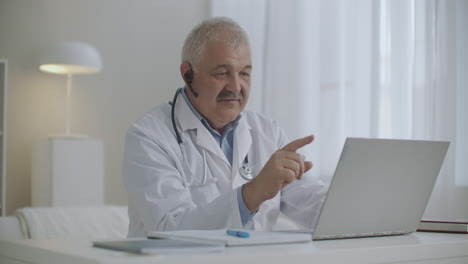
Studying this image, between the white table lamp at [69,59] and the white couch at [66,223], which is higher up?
the white table lamp at [69,59]

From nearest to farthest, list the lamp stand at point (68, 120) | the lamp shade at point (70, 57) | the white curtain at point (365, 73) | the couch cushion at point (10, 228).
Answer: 1. the couch cushion at point (10, 228)
2. the white curtain at point (365, 73)
3. the lamp shade at point (70, 57)
4. the lamp stand at point (68, 120)

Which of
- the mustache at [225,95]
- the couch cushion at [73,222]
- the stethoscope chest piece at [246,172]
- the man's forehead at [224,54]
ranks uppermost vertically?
the man's forehead at [224,54]

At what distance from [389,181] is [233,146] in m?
0.74

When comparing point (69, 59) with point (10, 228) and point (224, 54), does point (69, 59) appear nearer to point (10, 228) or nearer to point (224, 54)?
point (10, 228)

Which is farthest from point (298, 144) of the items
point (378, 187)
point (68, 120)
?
point (68, 120)

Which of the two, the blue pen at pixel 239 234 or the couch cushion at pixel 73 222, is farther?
the couch cushion at pixel 73 222

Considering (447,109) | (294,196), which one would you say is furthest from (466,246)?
(447,109)

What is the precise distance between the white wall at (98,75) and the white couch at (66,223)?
267 cm

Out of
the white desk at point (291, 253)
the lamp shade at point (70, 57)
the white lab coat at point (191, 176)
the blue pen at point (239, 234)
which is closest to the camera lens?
the white desk at point (291, 253)

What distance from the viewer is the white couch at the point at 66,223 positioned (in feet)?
7.12

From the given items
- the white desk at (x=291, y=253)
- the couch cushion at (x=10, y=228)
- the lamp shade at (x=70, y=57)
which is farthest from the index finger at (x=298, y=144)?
the lamp shade at (x=70, y=57)

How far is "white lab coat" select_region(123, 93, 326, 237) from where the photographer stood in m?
1.64

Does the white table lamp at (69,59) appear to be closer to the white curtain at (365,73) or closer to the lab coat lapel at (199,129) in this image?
the white curtain at (365,73)

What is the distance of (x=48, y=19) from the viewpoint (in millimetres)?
5016
